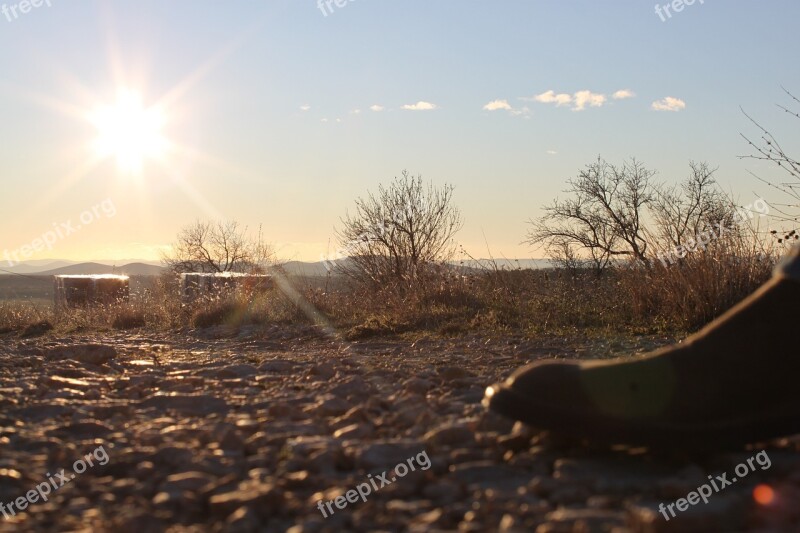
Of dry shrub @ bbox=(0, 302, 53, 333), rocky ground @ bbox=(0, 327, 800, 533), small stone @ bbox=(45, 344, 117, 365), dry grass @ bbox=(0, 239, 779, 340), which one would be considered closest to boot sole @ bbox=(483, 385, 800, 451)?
rocky ground @ bbox=(0, 327, 800, 533)

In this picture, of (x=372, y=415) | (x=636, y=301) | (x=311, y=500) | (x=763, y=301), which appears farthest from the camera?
(x=636, y=301)

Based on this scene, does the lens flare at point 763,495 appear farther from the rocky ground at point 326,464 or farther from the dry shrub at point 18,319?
the dry shrub at point 18,319

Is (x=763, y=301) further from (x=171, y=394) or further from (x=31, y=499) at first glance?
(x=171, y=394)

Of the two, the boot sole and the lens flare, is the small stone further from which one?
the lens flare

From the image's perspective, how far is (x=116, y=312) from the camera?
11273 mm

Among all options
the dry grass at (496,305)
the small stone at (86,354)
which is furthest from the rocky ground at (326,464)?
the dry grass at (496,305)

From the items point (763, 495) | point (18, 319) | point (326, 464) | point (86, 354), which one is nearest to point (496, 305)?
point (86, 354)

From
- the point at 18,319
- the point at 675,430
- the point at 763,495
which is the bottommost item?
the point at 763,495

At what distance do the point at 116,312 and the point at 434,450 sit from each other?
999 centimetres

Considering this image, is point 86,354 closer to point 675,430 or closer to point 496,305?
point 675,430

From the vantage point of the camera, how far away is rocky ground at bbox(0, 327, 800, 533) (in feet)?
5.68

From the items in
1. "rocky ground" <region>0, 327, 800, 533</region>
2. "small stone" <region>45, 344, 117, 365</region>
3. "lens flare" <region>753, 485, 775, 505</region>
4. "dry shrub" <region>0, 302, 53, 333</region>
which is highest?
"dry shrub" <region>0, 302, 53, 333</region>

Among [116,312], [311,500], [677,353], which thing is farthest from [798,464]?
[116,312]

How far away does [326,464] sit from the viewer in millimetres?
2162
